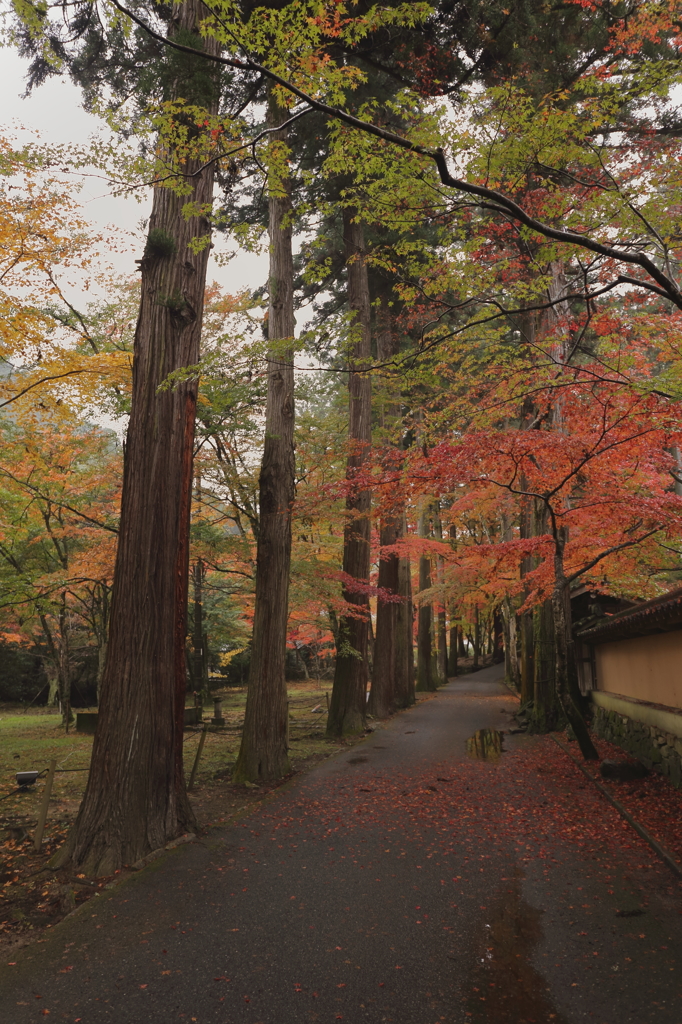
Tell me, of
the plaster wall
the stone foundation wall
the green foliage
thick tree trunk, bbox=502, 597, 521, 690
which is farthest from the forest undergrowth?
thick tree trunk, bbox=502, 597, 521, 690

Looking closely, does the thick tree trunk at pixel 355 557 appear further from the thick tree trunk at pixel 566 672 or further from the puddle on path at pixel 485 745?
the thick tree trunk at pixel 566 672

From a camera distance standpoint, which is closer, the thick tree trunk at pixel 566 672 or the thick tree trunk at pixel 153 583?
the thick tree trunk at pixel 153 583

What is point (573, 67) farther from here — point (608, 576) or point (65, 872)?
point (65, 872)

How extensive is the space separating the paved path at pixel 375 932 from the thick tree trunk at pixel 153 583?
60 centimetres

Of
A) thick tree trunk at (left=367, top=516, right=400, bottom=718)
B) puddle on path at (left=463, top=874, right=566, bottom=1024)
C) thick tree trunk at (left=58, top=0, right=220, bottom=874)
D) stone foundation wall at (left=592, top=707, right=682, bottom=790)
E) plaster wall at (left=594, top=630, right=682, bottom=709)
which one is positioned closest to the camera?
puddle on path at (left=463, top=874, right=566, bottom=1024)

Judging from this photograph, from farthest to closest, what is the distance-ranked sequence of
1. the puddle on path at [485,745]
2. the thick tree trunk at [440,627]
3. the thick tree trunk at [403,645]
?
the thick tree trunk at [440,627] < the thick tree trunk at [403,645] < the puddle on path at [485,745]

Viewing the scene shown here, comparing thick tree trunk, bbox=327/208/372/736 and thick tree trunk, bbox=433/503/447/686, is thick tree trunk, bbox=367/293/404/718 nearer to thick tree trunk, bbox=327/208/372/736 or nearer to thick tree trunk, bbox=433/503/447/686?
thick tree trunk, bbox=327/208/372/736

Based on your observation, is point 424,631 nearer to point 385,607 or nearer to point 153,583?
point 385,607

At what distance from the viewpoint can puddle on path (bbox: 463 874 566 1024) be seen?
346cm

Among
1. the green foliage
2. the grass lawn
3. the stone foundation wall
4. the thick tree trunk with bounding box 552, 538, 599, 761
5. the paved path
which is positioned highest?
the green foliage

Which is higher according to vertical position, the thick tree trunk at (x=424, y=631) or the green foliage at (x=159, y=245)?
the green foliage at (x=159, y=245)

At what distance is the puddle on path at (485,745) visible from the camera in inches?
467

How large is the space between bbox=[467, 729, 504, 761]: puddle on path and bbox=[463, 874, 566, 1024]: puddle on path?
7.14 meters

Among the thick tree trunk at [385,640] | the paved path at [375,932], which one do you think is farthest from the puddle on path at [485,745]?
the paved path at [375,932]
